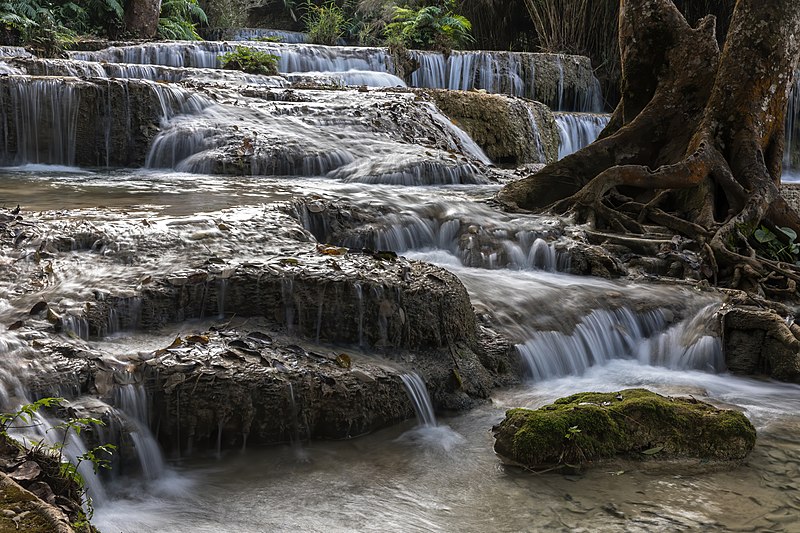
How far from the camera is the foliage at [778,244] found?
7.66 m

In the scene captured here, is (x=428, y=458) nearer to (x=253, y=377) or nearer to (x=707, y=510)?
(x=253, y=377)

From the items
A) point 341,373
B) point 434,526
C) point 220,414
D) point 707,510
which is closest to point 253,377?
point 220,414

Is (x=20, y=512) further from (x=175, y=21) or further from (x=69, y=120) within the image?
(x=175, y=21)

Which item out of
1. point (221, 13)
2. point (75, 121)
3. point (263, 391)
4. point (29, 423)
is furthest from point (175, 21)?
point (29, 423)

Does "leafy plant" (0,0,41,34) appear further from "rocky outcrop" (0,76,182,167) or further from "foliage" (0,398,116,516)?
"foliage" (0,398,116,516)

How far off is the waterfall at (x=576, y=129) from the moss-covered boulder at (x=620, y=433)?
10676mm

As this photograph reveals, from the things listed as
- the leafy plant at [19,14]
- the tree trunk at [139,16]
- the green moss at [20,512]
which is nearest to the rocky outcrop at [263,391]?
the green moss at [20,512]

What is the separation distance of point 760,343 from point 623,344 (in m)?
0.99

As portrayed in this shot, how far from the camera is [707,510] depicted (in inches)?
141

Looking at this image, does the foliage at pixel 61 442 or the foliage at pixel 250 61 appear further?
the foliage at pixel 250 61

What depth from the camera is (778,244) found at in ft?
25.6

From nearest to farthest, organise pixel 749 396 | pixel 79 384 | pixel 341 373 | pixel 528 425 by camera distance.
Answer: pixel 79 384 → pixel 528 425 → pixel 341 373 → pixel 749 396

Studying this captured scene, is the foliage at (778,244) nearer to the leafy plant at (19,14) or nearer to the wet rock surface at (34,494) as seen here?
the wet rock surface at (34,494)

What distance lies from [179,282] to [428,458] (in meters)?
1.79
